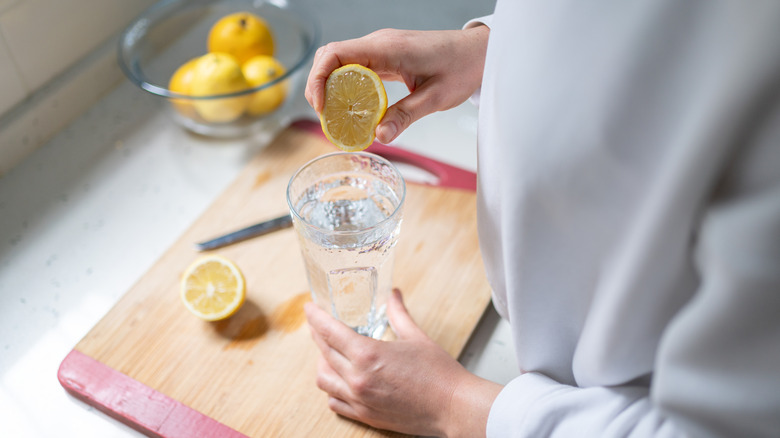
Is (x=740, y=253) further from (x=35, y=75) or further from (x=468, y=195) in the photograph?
Result: (x=35, y=75)

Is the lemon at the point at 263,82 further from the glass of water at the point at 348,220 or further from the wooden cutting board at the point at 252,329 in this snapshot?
the glass of water at the point at 348,220

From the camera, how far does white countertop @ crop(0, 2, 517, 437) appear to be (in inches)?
30.1

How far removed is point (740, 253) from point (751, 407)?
0.38 feet

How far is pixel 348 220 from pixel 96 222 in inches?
17.8

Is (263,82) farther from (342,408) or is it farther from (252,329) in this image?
(342,408)

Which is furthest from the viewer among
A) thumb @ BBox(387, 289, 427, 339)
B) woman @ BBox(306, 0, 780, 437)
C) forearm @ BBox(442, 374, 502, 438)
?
thumb @ BBox(387, 289, 427, 339)

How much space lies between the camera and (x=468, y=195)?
3.13 feet

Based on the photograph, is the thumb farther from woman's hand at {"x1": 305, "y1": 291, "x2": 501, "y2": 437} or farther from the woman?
the woman

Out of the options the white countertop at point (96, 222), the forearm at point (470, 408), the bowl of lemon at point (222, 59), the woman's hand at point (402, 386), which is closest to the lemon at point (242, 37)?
the bowl of lemon at point (222, 59)

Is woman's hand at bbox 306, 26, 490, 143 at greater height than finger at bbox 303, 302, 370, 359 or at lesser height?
greater

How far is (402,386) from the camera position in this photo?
0.67 m

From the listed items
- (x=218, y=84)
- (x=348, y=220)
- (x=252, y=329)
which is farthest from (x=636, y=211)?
(x=218, y=84)

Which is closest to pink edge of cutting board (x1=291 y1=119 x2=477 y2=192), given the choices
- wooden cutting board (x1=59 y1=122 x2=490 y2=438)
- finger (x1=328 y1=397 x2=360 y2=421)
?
wooden cutting board (x1=59 y1=122 x2=490 y2=438)

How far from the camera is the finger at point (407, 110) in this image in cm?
64
